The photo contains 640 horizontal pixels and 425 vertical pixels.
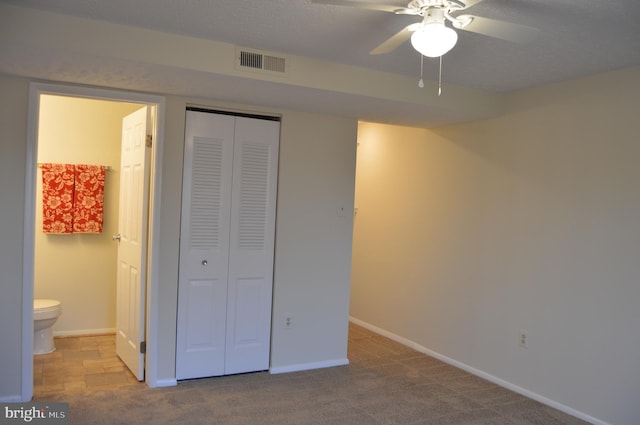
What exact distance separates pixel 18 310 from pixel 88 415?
824 millimetres

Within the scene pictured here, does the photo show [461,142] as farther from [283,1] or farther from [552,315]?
[283,1]

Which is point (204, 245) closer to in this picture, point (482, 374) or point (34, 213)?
point (34, 213)

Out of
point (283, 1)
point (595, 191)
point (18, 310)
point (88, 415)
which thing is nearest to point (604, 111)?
point (595, 191)

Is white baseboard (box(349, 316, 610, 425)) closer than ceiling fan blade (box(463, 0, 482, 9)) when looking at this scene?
No

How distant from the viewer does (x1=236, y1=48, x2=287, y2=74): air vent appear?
304 centimetres

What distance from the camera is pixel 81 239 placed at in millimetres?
4859

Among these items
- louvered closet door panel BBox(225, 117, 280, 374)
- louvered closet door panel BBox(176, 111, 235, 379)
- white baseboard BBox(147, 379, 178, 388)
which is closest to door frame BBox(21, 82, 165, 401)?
white baseboard BBox(147, 379, 178, 388)

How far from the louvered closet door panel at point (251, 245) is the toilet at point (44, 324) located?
156 cm

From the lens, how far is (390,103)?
12.0 ft

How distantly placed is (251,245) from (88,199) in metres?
1.89

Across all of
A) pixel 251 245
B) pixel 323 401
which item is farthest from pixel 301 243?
pixel 323 401

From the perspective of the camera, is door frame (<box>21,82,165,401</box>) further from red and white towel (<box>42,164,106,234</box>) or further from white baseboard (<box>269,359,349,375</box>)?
red and white towel (<box>42,164,106,234</box>)

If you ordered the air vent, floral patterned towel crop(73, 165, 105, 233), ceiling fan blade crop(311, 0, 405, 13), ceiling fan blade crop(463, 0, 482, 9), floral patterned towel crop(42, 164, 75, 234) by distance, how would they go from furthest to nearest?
1. floral patterned towel crop(73, 165, 105, 233)
2. floral patterned towel crop(42, 164, 75, 234)
3. the air vent
4. ceiling fan blade crop(463, 0, 482, 9)
5. ceiling fan blade crop(311, 0, 405, 13)

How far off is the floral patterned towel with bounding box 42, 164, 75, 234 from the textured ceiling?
2.44 m
